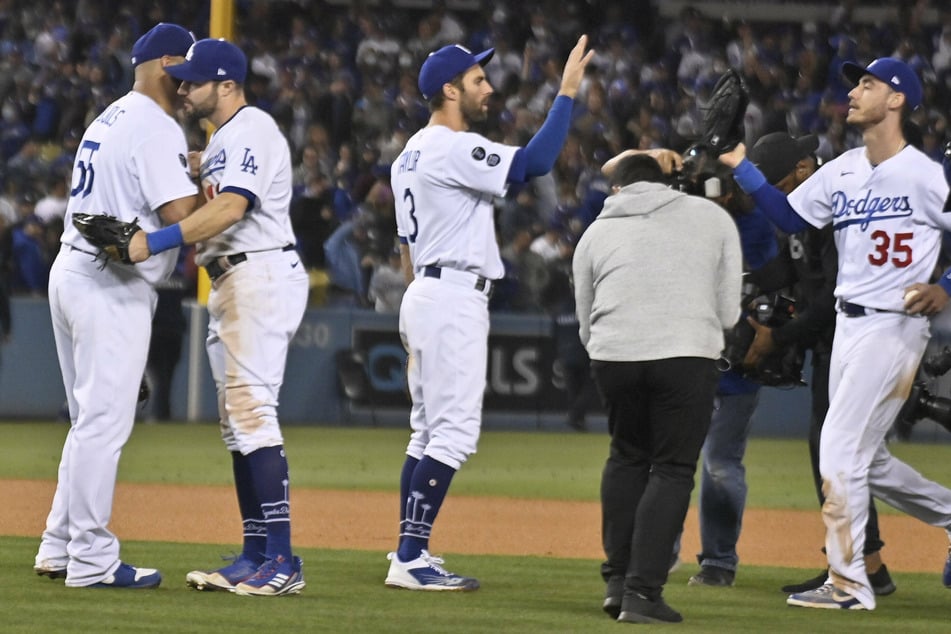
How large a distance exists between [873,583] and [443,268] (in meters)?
2.36

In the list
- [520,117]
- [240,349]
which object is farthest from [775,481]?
[520,117]

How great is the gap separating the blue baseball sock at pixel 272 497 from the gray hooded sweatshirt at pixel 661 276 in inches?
54.0

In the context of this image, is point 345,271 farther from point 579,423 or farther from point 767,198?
point 767,198

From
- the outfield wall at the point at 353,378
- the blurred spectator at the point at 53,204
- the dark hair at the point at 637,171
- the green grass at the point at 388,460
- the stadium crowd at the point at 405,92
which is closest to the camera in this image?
the dark hair at the point at 637,171

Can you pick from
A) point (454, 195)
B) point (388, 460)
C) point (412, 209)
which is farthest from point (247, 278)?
point (388, 460)

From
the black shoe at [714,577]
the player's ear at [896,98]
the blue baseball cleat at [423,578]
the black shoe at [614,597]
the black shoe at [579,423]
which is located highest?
the player's ear at [896,98]

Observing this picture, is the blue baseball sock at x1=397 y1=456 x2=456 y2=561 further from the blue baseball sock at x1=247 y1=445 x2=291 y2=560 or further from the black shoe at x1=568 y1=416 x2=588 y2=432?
the black shoe at x1=568 y1=416 x2=588 y2=432

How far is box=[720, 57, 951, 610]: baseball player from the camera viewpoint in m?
6.47

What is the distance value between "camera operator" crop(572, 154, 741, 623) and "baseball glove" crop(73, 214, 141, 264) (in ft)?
5.86

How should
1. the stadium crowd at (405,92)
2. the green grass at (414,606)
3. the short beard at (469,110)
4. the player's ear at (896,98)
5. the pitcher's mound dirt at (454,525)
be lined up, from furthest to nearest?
the stadium crowd at (405,92) < the pitcher's mound dirt at (454,525) < the short beard at (469,110) < the player's ear at (896,98) < the green grass at (414,606)

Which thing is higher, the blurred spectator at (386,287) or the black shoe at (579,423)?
the blurred spectator at (386,287)

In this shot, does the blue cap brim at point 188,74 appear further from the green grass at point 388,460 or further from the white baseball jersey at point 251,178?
the green grass at point 388,460

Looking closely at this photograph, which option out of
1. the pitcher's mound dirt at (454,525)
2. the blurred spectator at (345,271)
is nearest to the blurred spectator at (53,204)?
the blurred spectator at (345,271)

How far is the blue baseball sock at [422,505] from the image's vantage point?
678cm
